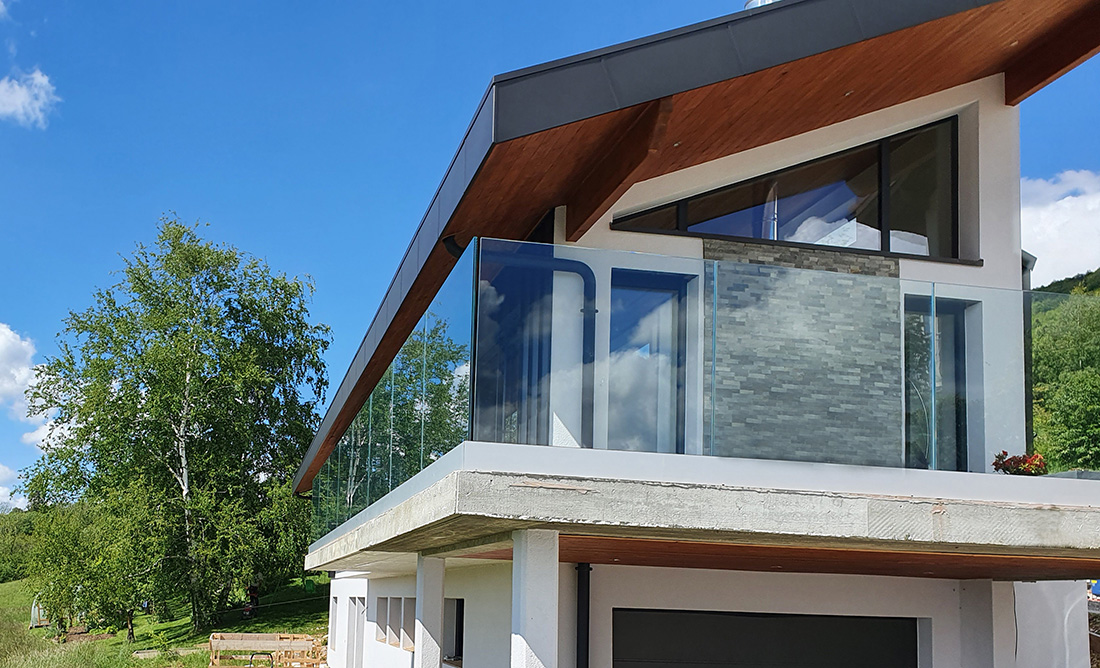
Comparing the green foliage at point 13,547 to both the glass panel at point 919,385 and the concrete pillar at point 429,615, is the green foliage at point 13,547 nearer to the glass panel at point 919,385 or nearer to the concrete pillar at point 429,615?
the concrete pillar at point 429,615

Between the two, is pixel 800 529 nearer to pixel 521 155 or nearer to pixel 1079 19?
pixel 521 155

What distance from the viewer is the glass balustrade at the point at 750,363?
5.80m

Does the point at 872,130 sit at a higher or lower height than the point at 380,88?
lower

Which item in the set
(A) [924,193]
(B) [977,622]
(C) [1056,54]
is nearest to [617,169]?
(A) [924,193]

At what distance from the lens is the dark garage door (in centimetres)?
923

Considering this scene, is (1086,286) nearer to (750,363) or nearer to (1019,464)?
(1019,464)

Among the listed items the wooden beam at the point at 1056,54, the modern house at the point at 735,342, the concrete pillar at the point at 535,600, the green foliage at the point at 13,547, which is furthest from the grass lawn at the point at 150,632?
the wooden beam at the point at 1056,54

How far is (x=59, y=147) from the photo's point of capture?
8388 cm

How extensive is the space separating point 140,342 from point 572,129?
29.0 meters

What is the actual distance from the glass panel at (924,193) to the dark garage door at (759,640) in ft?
11.5

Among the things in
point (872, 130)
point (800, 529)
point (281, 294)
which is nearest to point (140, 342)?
point (281, 294)

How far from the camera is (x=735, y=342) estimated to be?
6098mm

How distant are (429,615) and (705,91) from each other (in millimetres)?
4875

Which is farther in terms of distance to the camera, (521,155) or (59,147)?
(59,147)
